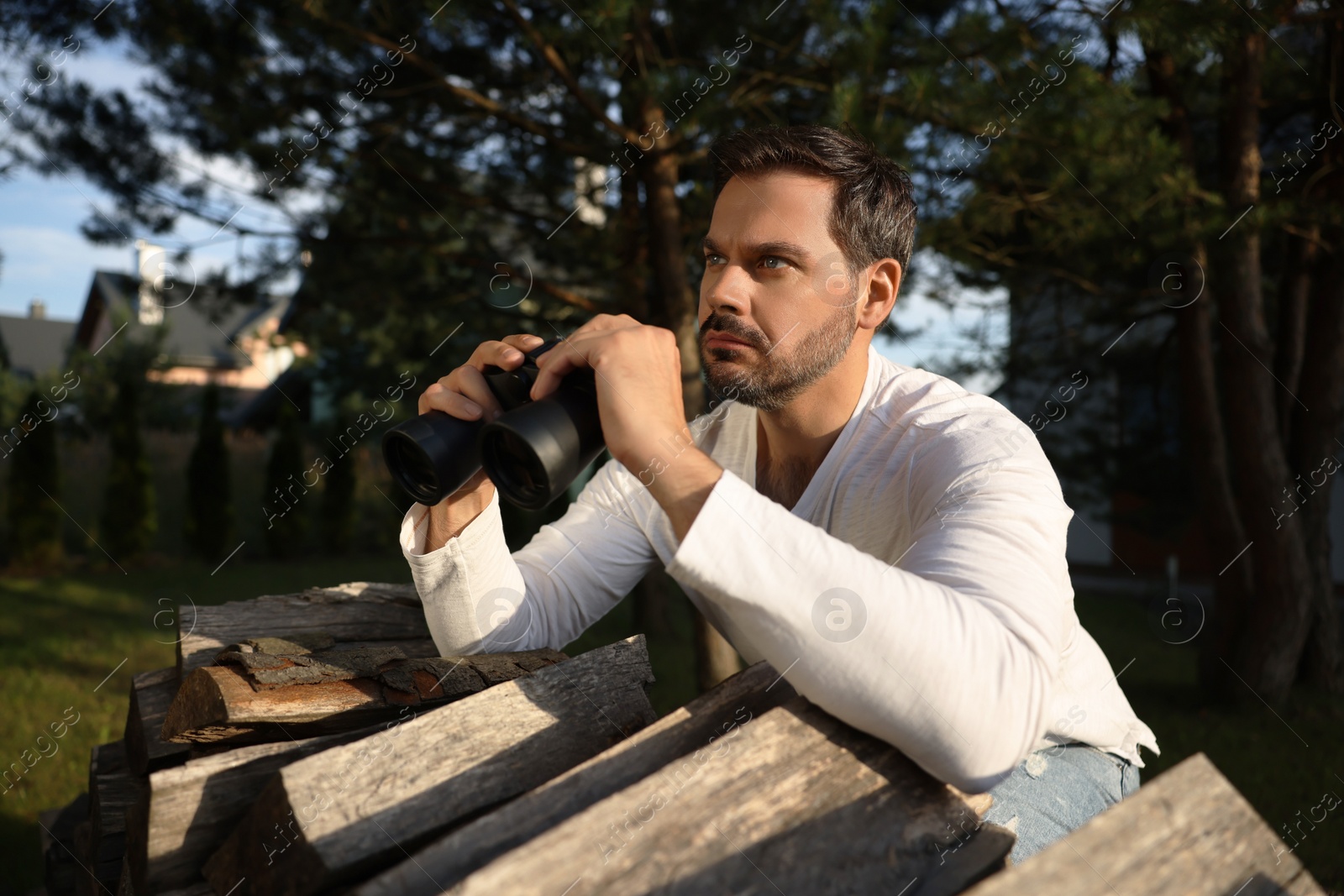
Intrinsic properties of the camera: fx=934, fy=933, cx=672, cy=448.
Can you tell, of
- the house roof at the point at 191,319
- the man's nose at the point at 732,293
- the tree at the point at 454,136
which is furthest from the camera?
the house roof at the point at 191,319

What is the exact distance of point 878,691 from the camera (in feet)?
4.14

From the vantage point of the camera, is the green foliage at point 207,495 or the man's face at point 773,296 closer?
the man's face at point 773,296

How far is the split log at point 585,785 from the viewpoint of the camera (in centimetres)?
111

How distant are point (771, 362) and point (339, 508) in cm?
1184

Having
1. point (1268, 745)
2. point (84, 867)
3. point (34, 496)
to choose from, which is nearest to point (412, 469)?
point (84, 867)

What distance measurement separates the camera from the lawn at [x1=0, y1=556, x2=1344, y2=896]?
4.39 metres

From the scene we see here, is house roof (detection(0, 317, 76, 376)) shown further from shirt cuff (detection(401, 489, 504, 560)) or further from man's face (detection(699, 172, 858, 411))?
man's face (detection(699, 172, 858, 411))

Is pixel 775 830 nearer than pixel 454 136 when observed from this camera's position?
Yes

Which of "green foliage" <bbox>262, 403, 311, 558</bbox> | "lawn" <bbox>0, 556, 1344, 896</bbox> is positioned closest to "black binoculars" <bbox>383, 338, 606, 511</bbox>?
"lawn" <bbox>0, 556, 1344, 896</bbox>

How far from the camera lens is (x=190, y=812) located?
1.42 m

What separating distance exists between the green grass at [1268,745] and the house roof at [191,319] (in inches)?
270
